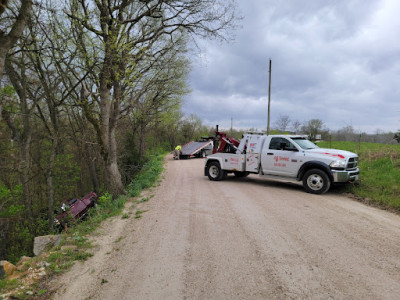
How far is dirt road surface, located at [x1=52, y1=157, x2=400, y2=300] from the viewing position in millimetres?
3361

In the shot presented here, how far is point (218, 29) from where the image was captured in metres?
11.5

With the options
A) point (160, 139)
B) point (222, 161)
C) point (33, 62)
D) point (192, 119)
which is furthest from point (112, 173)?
point (192, 119)

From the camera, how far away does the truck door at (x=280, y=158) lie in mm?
9656

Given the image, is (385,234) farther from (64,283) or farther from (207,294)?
(64,283)

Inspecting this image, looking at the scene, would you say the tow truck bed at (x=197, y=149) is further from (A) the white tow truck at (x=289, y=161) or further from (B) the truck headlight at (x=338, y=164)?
(B) the truck headlight at (x=338, y=164)

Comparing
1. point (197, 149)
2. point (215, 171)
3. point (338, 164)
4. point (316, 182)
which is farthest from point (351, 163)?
point (197, 149)

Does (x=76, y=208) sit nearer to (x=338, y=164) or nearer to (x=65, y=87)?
(x=65, y=87)

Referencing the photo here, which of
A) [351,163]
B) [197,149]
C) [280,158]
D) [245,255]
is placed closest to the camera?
[245,255]

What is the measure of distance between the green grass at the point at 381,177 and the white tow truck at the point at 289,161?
57 cm

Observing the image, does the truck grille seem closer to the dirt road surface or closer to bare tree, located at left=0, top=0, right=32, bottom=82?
the dirt road surface

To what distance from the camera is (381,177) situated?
936 centimetres

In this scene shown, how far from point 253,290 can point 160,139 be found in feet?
152

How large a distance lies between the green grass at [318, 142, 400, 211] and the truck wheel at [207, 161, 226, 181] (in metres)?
5.39

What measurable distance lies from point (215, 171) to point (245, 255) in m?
8.28
